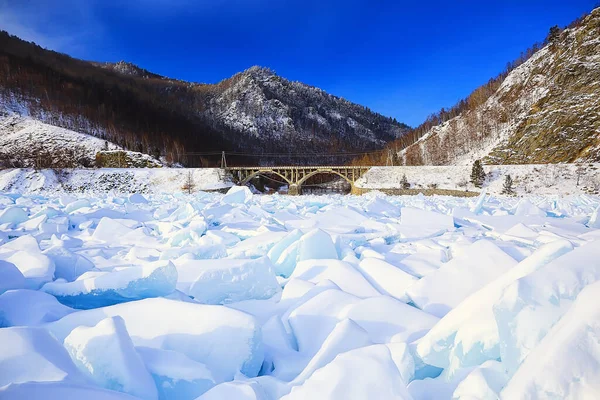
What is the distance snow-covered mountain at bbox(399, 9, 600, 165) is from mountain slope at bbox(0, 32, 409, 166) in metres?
51.9

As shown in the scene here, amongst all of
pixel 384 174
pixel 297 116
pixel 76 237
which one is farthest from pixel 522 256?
pixel 297 116

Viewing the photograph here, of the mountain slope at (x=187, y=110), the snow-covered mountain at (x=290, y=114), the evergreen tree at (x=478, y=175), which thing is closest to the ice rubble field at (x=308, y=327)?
the evergreen tree at (x=478, y=175)

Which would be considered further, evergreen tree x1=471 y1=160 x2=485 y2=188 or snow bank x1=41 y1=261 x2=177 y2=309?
evergreen tree x1=471 y1=160 x2=485 y2=188

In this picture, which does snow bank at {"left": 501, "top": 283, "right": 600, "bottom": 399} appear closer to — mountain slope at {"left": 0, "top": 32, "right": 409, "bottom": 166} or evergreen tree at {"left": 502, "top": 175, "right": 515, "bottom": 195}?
evergreen tree at {"left": 502, "top": 175, "right": 515, "bottom": 195}

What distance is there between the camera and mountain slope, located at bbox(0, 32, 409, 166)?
6316 centimetres

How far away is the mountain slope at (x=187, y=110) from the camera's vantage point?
63.2 m

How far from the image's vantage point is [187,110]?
118 m

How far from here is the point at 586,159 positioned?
1226 inches

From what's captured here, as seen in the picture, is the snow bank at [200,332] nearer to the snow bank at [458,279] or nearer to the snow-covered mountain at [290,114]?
the snow bank at [458,279]

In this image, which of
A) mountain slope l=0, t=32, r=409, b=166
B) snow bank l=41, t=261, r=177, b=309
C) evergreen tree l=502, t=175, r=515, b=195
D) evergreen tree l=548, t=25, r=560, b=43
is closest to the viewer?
snow bank l=41, t=261, r=177, b=309

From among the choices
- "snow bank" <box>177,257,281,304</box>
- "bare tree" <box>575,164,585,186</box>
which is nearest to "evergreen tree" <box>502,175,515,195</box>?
"bare tree" <box>575,164,585,186</box>

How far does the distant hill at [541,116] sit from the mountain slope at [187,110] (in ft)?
165

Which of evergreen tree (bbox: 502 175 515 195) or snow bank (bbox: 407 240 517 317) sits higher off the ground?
evergreen tree (bbox: 502 175 515 195)

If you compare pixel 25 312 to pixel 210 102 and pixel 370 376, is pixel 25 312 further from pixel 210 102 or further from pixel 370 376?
pixel 210 102
